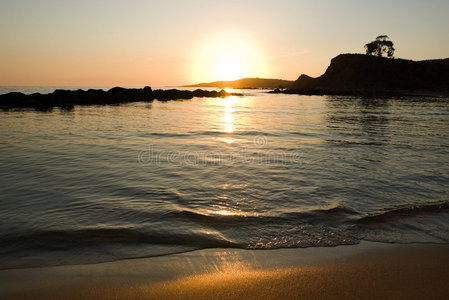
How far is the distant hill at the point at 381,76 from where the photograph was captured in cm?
9181

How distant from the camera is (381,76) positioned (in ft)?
319

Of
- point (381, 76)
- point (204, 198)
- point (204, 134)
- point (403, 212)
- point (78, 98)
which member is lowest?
point (403, 212)

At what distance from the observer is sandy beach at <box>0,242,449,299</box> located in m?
3.11

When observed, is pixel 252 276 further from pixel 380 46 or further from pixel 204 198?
pixel 380 46

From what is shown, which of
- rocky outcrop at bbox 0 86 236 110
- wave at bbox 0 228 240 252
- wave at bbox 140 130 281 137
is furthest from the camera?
rocky outcrop at bbox 0 86 236 110

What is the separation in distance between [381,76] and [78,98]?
9619cm

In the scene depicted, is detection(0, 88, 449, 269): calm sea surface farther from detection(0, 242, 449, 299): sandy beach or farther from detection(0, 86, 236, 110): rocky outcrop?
detection(0, 86, 236, 110): rocky outcrop

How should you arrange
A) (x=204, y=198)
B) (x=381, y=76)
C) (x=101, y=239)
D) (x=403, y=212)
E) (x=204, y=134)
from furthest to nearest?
1. (x=381, y=76)
2. (x=204, y=134)
3. (x=204, y=198)
4. (x=403, y=212)
5. (x=101, y=239)

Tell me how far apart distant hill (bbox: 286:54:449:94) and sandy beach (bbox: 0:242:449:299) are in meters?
93.3

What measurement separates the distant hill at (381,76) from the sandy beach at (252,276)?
9332cm

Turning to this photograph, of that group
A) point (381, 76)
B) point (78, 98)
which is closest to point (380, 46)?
point (381, 76)

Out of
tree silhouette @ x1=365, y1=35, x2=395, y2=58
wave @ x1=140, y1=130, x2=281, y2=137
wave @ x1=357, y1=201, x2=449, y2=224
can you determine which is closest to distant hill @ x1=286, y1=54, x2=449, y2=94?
tree silhouette @ x1=365, y1=35, x2=395, y2=58

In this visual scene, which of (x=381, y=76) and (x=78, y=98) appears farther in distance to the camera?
(x=381, y=76)

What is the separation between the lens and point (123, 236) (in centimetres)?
453
